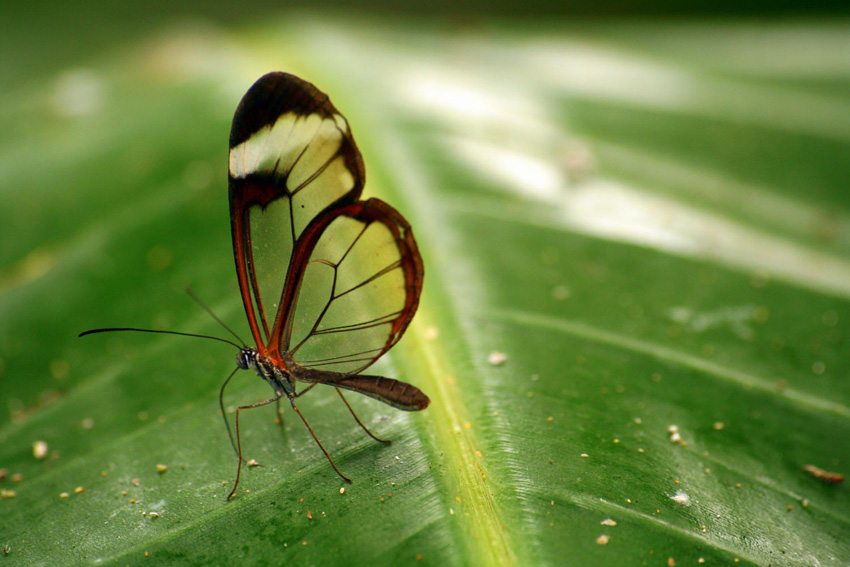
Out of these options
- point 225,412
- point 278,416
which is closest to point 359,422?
point 278,416

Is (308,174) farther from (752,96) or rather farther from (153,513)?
(752,96)

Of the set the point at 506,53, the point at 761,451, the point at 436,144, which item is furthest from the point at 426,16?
the point at 761,451

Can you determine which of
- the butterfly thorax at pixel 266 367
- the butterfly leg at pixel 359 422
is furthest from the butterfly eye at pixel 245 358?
the butterfly leg at pixel 359 422

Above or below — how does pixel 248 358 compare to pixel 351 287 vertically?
below

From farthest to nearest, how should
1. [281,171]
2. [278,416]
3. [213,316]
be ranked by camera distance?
[213,316] < [278,416] < [281,171]

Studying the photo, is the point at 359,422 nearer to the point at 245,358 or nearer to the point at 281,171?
the point at 245,358

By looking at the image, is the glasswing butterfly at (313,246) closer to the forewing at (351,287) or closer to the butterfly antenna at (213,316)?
the forewing at (351,287)
